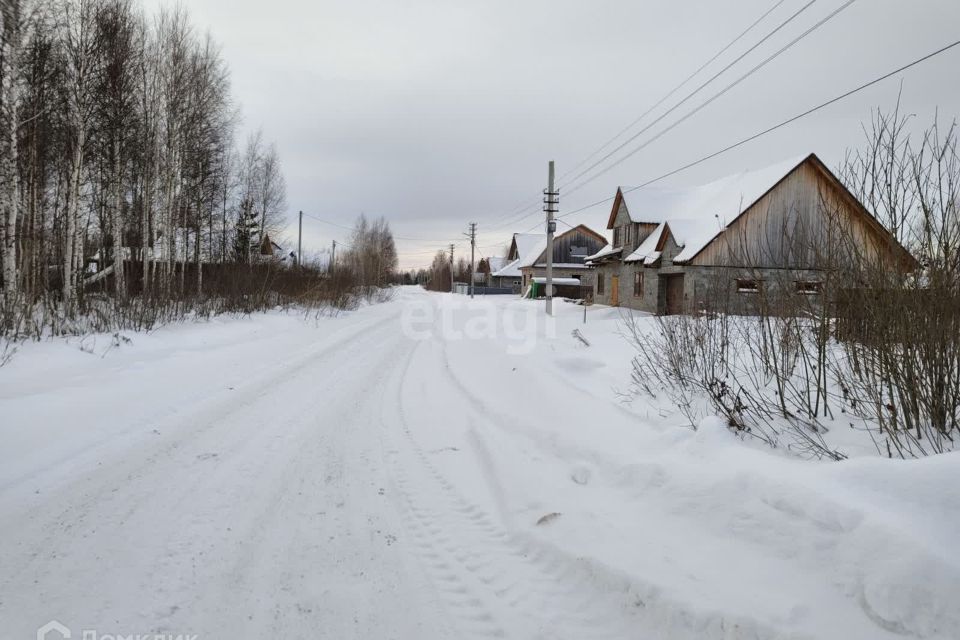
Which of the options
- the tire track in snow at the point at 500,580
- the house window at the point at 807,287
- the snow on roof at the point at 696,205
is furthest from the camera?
the snow on roof at the point at 696,205

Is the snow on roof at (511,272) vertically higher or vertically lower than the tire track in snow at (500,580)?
higher

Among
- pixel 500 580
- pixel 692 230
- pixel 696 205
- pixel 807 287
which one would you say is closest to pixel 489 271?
pixel 696 205

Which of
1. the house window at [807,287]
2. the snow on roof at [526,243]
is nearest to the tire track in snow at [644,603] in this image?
the house window at [807,287]

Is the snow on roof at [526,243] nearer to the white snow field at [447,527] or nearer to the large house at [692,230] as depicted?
the large house at [692,230]

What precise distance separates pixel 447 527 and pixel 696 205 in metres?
26.1

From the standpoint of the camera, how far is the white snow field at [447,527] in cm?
230

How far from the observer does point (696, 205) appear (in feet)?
82.5

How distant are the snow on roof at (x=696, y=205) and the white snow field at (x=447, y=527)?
52.2 feet

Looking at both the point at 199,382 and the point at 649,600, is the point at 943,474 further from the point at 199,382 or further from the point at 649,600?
the point at 199,382

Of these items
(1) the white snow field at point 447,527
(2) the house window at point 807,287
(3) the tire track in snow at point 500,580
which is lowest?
(3) the tire track in snow at point 500,580

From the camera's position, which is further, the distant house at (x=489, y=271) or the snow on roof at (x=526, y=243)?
the distant house at (x=489, y=271)

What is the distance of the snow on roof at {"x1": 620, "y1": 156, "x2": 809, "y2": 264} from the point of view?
818 inches

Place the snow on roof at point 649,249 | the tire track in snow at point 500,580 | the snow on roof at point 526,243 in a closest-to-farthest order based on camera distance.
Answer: the tire track in snow at point 500,580 < the snow on roof at point 649,249 < the snow on roof at point 526,243

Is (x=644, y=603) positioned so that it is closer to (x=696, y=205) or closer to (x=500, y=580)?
(x=500, y=580)
